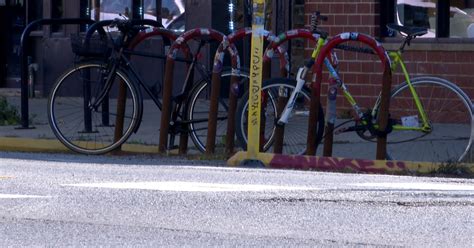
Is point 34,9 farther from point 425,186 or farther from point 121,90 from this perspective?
point 425,186

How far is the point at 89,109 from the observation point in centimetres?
1174

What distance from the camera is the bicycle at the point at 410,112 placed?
34.8 ft

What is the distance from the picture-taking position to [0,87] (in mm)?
20484

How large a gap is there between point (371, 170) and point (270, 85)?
4.16 ft

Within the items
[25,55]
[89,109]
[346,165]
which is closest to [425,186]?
[346,165]

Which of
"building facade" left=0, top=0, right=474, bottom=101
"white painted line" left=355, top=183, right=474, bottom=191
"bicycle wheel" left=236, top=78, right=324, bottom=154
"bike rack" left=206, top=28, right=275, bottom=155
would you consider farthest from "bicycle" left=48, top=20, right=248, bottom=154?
"building facade" left=0, top=0, right=474, bottom=101

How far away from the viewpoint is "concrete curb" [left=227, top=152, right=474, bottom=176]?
33.8ft

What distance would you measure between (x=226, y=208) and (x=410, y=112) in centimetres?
334

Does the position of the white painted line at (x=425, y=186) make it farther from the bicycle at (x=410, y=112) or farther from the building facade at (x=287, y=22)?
the building facade at (x=287, y=22)

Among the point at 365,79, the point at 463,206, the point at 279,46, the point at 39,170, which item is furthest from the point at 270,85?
the point at 365,79

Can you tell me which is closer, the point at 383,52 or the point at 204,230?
the point at 204,230

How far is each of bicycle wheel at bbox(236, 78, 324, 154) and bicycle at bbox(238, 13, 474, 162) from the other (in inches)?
1.4

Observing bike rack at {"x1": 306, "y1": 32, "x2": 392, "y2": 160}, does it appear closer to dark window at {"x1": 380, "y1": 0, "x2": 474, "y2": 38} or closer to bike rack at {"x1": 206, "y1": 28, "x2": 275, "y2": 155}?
bike rack at {"x1": 206, "y1": 28, "x2": 275, "y2": 155}

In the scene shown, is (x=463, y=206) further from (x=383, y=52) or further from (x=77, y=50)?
(x=77, y=50)
